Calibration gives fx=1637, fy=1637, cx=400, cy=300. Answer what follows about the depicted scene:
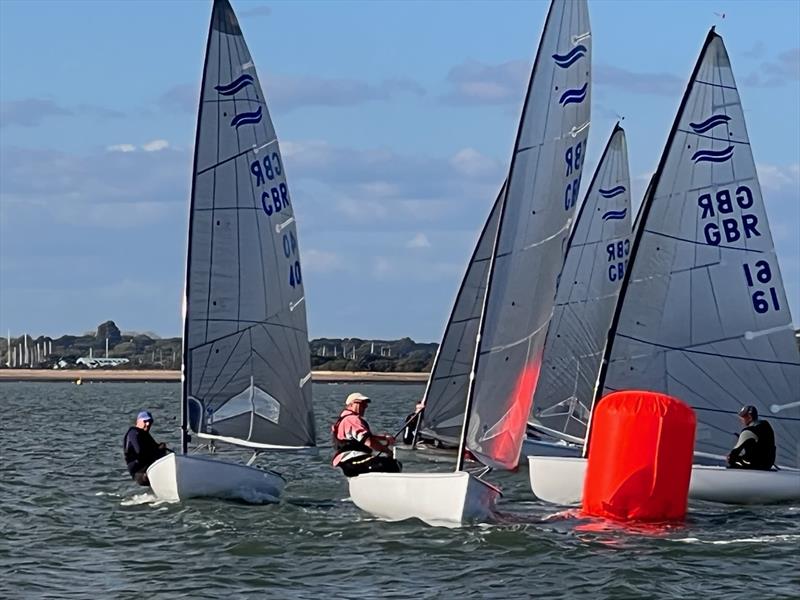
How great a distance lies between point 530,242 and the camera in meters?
18.5

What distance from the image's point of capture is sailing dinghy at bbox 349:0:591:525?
17.9 metres

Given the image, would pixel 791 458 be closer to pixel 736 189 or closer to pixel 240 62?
pixel 736 189

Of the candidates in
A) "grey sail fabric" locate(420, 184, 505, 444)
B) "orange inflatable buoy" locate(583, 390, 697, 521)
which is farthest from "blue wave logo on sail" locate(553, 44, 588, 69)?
"grey sail fabric" locate(420, 184, 505, 444)

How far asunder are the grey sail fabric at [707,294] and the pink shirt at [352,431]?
14.4 feet

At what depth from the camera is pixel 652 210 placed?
2144cm

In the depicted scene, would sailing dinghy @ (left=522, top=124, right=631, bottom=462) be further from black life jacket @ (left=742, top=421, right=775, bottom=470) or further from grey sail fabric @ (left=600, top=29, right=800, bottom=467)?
black life jacket @ (left=742, top=421, right=775, bottom=470)

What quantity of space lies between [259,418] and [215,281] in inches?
74.7

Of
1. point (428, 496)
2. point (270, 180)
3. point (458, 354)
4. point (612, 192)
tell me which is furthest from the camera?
point (612, 192)

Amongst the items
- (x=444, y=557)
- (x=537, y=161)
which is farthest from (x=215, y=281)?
(x=444, y=557)

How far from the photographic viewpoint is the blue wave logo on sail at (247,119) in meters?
20.9

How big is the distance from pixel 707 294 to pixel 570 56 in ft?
13.4

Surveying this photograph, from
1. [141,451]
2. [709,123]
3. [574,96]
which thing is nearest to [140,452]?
[141,451]

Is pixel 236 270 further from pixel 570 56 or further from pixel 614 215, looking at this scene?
pixel 614 215

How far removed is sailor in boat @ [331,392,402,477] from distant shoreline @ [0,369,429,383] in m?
101
